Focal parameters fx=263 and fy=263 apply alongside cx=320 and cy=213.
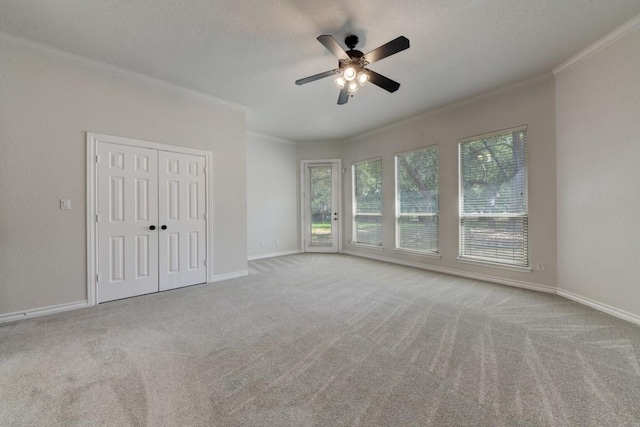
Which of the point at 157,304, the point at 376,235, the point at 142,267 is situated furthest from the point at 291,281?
the point at 376,235

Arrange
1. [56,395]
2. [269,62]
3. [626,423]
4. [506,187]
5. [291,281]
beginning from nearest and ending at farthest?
[626,423] < [56,395] < [269,62] < [506,187] < [291,281]

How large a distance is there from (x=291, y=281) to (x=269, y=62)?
3.08 metres

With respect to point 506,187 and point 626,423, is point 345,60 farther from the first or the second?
point 626,423

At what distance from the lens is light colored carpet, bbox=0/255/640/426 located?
4.89ft

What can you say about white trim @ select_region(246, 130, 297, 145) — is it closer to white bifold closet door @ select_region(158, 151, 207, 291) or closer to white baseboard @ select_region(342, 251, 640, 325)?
white bifold closet door @ select_region(158, 151, 207, 291)

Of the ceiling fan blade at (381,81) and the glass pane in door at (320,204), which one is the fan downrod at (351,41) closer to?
the ceiling fan blade at (381,81)

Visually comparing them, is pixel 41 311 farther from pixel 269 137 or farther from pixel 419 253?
pixel 419 253

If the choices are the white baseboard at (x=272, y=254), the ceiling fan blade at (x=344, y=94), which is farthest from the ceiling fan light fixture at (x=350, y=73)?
the white baseboard at (x=272, y=254)

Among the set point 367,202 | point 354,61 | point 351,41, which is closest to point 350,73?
point 354,61

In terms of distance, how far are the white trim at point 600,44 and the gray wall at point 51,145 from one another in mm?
5226

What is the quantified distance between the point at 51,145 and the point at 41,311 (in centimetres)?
183

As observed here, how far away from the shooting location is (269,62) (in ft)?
10.4

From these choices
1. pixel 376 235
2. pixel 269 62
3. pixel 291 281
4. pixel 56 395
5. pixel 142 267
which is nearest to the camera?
pixel 56 395

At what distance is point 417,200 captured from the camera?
16.9 feet
